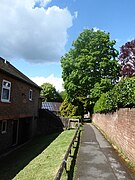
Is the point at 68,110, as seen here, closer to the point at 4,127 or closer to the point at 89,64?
the point at 89,64

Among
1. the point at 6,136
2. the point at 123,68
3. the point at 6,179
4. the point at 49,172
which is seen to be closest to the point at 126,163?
the point at 49,172

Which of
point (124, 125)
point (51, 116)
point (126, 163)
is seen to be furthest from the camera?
point (51, 116)

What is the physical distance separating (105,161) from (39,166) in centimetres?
295

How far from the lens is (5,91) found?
54.9 ft

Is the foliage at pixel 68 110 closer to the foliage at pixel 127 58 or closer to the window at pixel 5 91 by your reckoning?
the foliage at pixel 127 58

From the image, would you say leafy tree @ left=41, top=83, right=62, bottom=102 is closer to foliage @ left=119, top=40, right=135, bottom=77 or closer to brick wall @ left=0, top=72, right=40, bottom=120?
foliage @ left=119, top=40, right=135, bottom=77

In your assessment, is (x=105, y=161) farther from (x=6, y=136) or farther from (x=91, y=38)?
(x=91, y=38)

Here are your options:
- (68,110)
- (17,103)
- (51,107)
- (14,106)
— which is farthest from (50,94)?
(14,106)

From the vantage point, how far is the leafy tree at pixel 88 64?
41.6 metres

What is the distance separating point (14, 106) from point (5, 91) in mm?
2153

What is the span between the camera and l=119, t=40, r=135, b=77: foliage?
39.8 meters

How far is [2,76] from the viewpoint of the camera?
1574 centimetres

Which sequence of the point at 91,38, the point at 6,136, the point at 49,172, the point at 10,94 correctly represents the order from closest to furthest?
the point at 49,172, the point at 10,94, the point at 6,136, the point at 91,38

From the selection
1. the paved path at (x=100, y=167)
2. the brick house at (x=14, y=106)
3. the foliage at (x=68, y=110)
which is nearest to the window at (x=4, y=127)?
the brick house at (x=14, y=106)
